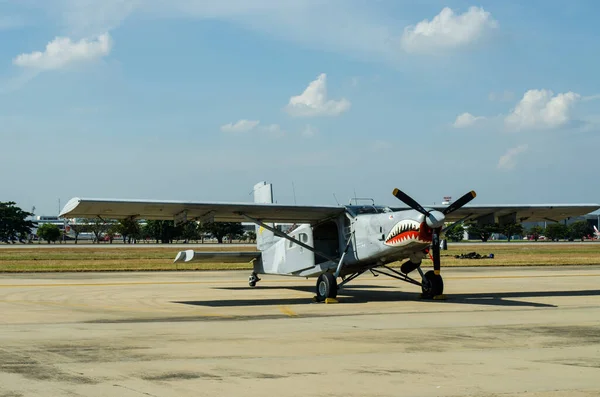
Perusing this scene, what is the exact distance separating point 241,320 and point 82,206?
6944 mm

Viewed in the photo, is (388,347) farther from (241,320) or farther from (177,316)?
(177,316)

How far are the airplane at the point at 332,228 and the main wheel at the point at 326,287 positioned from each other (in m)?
0.02

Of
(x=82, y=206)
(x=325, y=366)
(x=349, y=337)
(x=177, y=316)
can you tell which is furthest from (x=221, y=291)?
(x=325, y=366)

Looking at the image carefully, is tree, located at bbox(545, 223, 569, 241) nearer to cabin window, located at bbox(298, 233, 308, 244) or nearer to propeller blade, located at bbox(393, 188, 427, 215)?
cabin window, located at bbox(298, 233, 308, 244)

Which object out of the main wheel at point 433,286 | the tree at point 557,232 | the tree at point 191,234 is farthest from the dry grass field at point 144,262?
the tree at point 557,232


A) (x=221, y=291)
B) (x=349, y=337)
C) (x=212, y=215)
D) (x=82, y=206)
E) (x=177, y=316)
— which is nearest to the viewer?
(x=349, y=337)

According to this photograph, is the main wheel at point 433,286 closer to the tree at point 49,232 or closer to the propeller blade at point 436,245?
the propeller blade at point 436,245

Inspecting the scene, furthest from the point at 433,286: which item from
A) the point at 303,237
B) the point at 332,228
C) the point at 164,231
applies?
the point at 164,231

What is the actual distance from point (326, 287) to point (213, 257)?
5284 mm

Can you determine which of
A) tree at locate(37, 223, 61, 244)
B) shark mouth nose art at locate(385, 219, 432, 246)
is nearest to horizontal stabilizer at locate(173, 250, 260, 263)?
shark mouth nose art at locate(385, 219, 432, 246)

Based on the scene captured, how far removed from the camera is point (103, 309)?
18.7 metres

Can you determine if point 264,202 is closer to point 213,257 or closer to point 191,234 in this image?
point 213,257

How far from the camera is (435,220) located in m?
18.3

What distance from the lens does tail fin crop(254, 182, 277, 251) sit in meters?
25.2
